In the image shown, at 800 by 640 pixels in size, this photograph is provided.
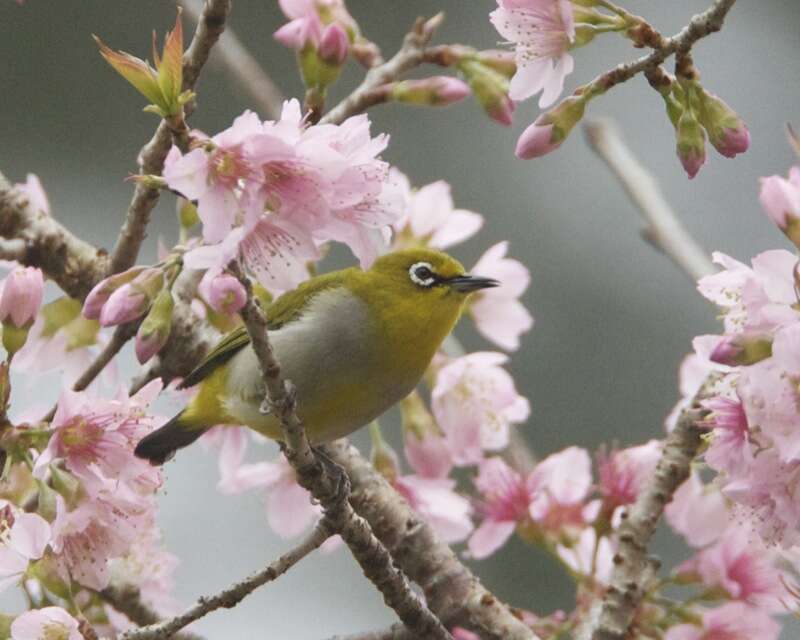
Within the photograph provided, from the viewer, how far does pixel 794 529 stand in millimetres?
2027

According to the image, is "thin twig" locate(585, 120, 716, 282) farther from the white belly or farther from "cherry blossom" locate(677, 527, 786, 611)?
the white belly

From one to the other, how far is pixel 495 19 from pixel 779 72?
23.9 ft

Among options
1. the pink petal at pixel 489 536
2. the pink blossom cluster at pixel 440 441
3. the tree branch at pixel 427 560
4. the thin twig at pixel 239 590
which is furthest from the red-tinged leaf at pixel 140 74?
the pink petal at pixel 489 536

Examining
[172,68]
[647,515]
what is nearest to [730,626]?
[647,515]

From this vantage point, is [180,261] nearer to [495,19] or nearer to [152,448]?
[152,448]

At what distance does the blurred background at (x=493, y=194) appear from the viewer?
276 inches

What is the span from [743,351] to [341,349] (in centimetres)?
104

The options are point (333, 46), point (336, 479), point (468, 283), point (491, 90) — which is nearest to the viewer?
point (336, 479)

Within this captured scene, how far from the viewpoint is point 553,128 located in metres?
2.08

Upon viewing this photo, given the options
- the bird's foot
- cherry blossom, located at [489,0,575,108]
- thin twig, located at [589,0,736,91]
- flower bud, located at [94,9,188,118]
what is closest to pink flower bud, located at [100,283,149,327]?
the bird's foot

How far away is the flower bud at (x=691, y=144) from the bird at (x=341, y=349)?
79cm

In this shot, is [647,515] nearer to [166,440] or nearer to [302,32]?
[166,440]

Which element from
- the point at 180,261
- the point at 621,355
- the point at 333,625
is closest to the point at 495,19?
the point at 180,261

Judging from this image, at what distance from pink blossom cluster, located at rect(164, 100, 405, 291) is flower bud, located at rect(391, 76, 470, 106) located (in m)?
0.79
